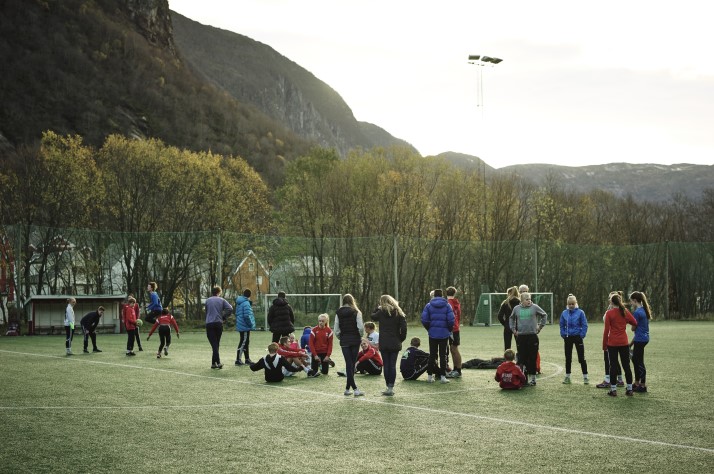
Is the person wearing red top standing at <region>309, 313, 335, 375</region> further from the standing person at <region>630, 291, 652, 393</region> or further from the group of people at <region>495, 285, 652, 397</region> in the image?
the standing person at <region>630, 291, 652, 393</region>

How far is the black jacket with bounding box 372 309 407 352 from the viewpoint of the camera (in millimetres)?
14984

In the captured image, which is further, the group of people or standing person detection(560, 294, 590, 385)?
standing person detection(560, 294, 590, 385)

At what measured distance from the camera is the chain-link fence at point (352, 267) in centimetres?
4369

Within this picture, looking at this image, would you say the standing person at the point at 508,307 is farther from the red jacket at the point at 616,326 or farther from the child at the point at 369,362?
the red jacket at the point at 616,326

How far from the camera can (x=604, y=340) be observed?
48.5ft

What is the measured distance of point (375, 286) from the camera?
51.3 m

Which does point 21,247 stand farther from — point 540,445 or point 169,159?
point 540,445

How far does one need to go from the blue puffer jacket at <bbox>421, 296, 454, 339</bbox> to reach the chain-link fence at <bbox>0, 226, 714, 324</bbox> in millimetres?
28785

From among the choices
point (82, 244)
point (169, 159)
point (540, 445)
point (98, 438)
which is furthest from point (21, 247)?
point (540, 445)

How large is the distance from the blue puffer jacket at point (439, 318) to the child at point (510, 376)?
4.63ft

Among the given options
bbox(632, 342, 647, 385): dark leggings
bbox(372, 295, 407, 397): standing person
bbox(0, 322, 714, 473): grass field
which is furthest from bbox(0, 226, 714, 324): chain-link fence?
bbox(632, 342, 647, 385): dark leggings

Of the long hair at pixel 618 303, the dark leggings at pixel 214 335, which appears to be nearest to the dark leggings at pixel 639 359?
the long hair at pixel 618 303

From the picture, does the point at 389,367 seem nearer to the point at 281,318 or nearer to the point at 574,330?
the point at 574,330

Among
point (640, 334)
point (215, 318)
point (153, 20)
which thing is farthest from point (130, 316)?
point (153, 20)
